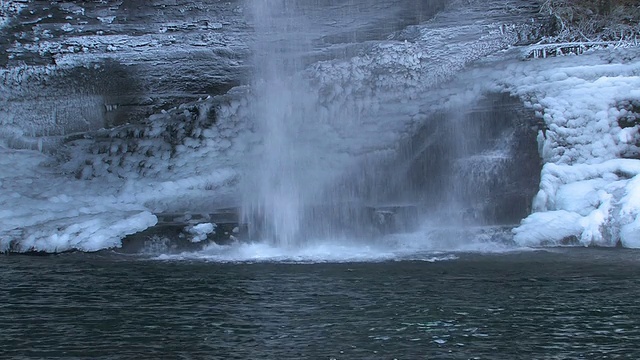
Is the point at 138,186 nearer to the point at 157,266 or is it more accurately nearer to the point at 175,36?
the point at 175,36

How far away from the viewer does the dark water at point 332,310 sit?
4336mm

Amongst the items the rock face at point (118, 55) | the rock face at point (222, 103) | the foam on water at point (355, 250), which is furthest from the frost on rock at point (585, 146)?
the rock face at point (118, 55)

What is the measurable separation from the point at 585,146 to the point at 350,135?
356cm

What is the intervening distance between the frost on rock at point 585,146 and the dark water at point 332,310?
982mm

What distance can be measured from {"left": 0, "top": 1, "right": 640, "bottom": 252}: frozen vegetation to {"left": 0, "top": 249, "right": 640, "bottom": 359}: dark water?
6.10 feet

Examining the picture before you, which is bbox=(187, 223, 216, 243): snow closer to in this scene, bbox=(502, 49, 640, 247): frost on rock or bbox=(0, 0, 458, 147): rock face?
bbox=(502, 49, 640, 247): frost on rock

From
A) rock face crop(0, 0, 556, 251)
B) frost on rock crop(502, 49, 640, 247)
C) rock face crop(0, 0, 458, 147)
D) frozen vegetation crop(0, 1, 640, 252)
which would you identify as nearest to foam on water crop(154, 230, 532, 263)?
frozen vegetation crop(0, 1, 640, 252)

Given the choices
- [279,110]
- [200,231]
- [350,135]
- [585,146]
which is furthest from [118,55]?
[585,146]

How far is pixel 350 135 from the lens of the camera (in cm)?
1170

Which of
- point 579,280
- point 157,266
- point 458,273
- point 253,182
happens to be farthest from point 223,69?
point 579,280

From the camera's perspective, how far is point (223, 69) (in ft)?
41.0

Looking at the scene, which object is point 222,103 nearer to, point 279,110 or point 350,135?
point 279,110

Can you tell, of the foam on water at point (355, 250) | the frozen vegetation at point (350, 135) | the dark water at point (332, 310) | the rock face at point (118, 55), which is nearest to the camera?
the dark water at point (332, 310)

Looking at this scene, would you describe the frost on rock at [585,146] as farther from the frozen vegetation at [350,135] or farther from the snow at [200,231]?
the snow at [200,231]
